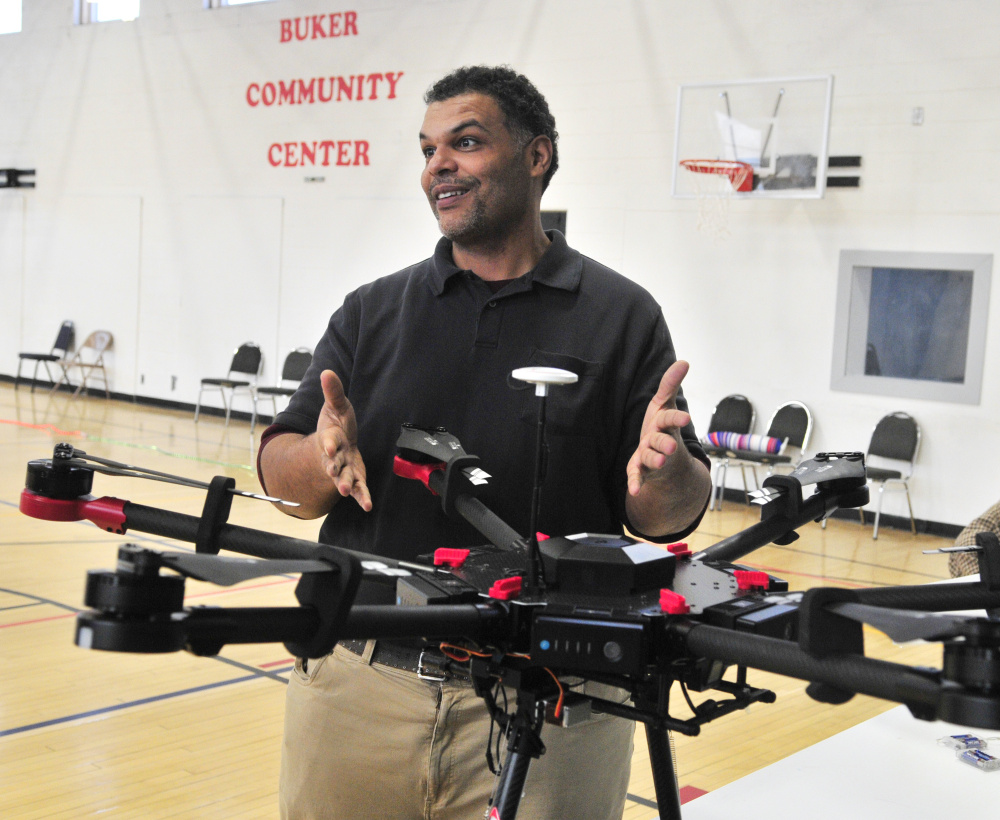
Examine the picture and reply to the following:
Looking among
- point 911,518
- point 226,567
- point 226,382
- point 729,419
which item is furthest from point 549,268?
point 226,382

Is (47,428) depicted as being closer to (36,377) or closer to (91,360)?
(91,360)

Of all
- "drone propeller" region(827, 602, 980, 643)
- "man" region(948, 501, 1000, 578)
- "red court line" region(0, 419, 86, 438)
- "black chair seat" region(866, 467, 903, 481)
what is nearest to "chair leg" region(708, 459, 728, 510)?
"black chair seat" region(866, 467, 903, 481)

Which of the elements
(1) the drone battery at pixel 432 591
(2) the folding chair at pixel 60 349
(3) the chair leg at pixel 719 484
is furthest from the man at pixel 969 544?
(2) the folding chair at pixel 60 349

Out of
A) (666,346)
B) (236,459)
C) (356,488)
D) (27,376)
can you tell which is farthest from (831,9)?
(27,376)

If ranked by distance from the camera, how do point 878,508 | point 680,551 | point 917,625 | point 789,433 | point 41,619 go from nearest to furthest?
1. point 917,625
2. point 680,551
3. point 41,619
4. point 878,508
5. point 789,433

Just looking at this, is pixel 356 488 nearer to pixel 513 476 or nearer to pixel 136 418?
pixel 513 476

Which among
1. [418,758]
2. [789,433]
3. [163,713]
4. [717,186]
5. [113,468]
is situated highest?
[717,186]

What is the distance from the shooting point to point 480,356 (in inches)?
70.1

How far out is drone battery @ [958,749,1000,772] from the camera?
1874mm

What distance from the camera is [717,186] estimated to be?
8875 millimetres

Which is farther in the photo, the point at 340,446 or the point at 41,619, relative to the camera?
the point at 41,619

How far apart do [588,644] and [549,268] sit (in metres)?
0.99

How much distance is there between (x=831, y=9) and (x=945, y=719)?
8.82 meters

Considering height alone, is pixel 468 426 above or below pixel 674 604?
above
